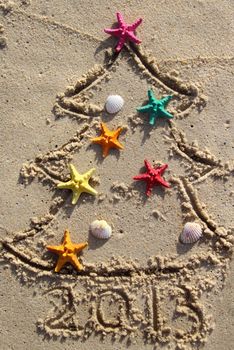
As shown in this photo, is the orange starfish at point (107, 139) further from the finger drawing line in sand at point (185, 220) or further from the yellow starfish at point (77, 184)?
the finger drawing line in sand at point (185, 220)

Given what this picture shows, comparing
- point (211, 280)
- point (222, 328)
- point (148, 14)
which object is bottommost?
point (222, 328)

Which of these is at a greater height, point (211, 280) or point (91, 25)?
point (91, 25)

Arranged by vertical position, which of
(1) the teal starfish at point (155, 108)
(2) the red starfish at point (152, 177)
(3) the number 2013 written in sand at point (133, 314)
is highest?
(1) the teal starfish at point (155, 108)

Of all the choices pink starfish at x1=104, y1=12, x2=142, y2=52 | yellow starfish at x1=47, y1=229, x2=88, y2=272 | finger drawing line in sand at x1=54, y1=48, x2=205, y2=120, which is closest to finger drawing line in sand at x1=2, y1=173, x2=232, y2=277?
yellow starfish at x1=47, y1=229, x2=88, y2=272

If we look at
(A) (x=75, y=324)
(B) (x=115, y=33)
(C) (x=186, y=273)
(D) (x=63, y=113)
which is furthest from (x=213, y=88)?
(A) (x=75, y=324)

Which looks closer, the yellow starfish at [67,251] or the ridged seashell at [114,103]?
the yellow starfish at [67,251]

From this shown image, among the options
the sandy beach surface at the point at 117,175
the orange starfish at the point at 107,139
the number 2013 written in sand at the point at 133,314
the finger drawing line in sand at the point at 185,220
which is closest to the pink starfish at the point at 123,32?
the sandy beach surface at the point at 117,175

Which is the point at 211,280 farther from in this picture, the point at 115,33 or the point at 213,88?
the point at 115,33
